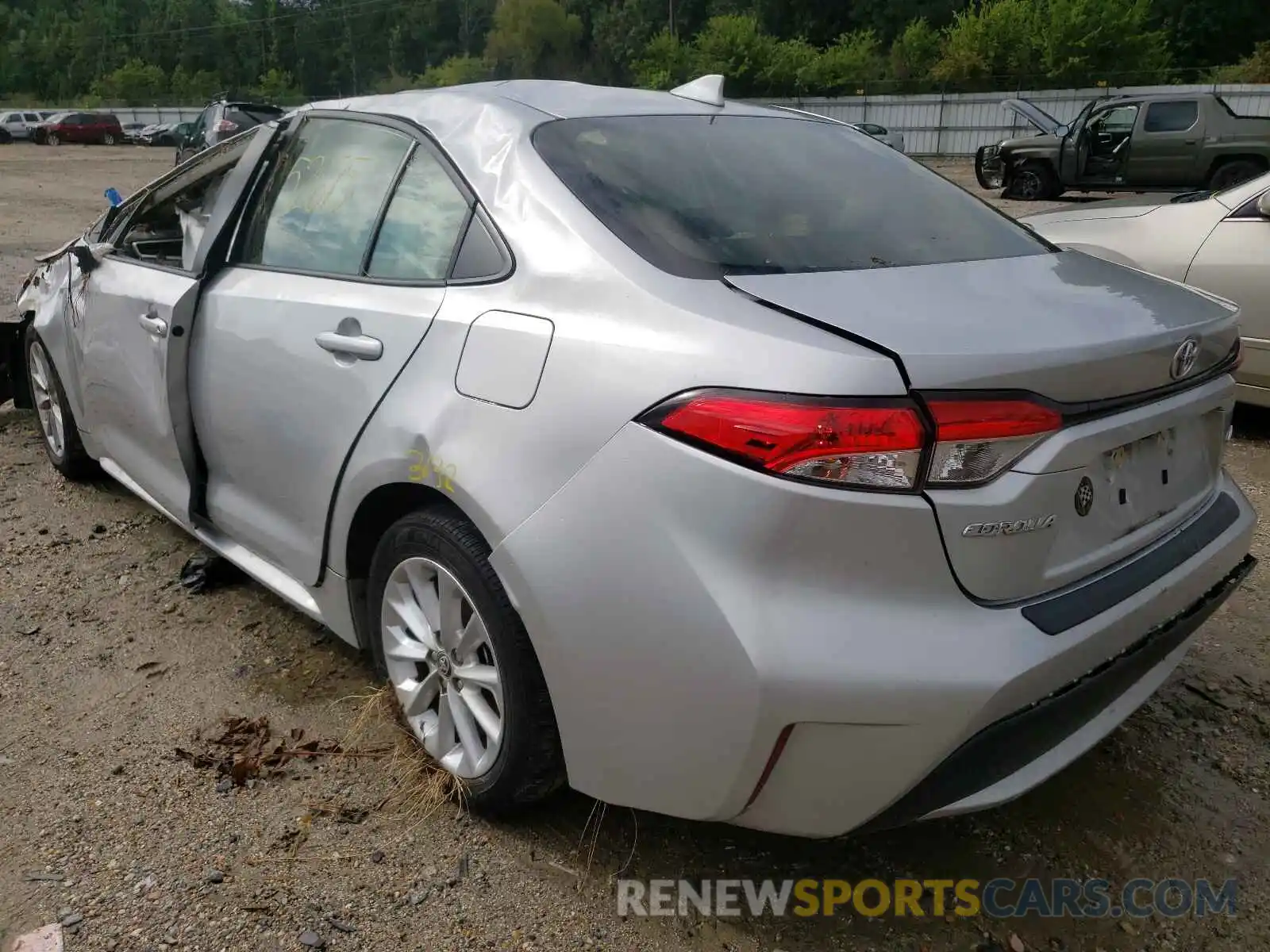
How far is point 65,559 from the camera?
3.78 metres

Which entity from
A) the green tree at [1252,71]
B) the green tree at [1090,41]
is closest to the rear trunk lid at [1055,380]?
the green tree at [1252,71]

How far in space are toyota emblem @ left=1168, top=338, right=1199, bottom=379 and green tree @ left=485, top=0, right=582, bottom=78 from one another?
73898 millimetres

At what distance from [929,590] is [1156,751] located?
4.48 ft

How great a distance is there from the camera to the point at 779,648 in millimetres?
1637

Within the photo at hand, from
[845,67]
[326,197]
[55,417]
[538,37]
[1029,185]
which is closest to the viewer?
[326,197]

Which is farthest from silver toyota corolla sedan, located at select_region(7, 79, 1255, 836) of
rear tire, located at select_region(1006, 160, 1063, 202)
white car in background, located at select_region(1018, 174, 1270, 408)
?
rear tire, located at select_region(1006, 160, 1063, 202)

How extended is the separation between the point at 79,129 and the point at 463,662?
1969 inches

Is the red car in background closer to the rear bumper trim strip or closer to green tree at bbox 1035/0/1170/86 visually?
green tree at bbox 1035/0/1170/86

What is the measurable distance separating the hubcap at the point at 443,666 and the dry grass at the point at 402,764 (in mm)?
74

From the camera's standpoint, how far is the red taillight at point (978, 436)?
1.64 m

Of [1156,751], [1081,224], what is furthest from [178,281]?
[1081,224]

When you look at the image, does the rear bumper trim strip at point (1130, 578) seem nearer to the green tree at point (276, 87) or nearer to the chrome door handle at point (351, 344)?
the chrome door handle at point (351, 344)

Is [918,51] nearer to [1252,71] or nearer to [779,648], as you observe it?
[1252,71]

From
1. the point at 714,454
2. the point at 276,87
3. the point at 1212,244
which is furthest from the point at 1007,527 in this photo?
the point at 276,87
